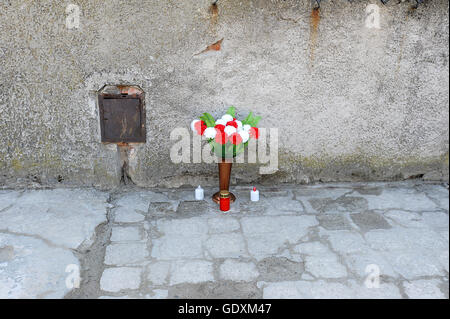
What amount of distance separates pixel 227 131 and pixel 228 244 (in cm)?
93

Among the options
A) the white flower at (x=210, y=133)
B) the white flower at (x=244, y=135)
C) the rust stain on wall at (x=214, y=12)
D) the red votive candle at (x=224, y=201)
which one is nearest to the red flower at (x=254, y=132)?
the white flower at (x=244, y=135)

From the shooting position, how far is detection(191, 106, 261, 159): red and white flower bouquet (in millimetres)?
3428

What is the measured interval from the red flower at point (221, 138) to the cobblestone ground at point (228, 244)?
2.03 ft

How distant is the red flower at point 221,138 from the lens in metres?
3.43

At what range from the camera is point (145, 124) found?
3783 mm

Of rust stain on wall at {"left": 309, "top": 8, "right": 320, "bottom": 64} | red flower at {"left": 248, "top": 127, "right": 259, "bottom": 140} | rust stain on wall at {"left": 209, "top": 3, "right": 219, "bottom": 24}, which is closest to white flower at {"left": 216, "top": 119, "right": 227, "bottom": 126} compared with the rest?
red flower at {"left": 248, "top": 127, "right": 259, "bottom": 140}

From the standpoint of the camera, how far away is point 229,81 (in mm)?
3709

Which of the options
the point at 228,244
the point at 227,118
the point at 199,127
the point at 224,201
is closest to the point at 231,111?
the point at 227,118

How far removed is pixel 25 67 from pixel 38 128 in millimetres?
549

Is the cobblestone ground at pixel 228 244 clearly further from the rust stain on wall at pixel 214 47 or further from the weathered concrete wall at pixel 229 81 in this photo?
the rust stain on wall at pixel 214 47

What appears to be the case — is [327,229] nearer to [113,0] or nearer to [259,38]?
[259,38]

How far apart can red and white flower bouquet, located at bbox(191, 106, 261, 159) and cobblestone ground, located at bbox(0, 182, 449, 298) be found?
55cm

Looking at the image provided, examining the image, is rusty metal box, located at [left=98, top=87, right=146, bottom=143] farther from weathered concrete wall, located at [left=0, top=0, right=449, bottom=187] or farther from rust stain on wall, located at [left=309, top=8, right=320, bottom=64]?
rust stain on wall, located at [left=309, top=8, right=320, bottom=64]
